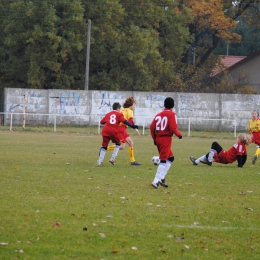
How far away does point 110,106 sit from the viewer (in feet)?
133

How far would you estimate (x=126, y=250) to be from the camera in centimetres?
730

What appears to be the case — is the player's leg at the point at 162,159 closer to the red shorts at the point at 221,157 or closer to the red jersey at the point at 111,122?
the red jersey at the point at 111,122

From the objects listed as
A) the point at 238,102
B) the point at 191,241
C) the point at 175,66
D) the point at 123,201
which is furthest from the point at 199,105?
the point at 191,241

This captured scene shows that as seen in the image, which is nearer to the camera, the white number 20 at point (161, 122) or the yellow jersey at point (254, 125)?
the white number 20 at point (161, 122)

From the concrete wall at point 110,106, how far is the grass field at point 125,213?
23.4 metres

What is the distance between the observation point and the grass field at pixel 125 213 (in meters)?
7.37

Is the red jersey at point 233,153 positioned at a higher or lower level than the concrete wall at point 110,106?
lower

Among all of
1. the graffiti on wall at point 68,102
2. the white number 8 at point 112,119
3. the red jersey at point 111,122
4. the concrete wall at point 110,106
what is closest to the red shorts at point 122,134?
the red jersey at point 111,122

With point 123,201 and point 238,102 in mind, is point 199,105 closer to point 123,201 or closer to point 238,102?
point 238,102

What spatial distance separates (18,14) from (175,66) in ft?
46.6

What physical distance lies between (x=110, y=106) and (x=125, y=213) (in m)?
31.1

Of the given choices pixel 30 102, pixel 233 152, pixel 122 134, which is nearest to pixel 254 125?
pixel 233 152

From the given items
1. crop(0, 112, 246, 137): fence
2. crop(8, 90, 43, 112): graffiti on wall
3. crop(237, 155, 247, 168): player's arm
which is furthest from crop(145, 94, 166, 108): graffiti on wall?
crop(237, 155, 247, 168): player's arm

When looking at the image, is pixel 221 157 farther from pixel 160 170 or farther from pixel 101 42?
pixel 101 42
